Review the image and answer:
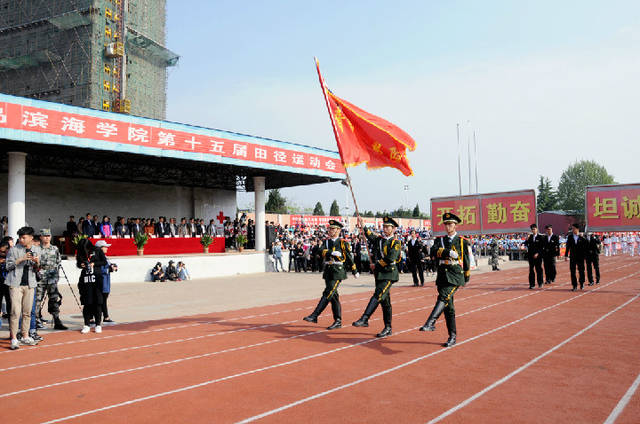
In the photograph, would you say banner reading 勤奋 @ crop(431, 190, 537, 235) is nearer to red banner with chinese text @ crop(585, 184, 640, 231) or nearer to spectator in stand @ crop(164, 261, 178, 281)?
red banner with chinese text @ crop(585, 184, 640, 231)

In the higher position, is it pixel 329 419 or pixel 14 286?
pixel 14 286

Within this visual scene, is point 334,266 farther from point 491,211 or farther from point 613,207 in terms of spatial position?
point 491,211

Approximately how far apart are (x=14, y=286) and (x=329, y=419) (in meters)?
5.69

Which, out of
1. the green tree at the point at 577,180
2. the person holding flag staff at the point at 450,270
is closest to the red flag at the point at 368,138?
the person holding flag staff at the point at 450,270

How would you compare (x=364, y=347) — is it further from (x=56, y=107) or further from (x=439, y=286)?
(x=56, y=107)

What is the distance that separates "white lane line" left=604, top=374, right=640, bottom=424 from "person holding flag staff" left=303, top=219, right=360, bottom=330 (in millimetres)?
4479

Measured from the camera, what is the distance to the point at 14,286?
732 centimetres

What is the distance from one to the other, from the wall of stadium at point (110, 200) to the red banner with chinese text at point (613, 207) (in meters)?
22.1

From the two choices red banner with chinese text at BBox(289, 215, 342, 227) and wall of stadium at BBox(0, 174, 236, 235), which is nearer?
wall of stadium at BBox(0, 174, 236, 235)

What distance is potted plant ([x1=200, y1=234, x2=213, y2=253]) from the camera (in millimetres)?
24297

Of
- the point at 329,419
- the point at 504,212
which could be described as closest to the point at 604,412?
the point at 329,419

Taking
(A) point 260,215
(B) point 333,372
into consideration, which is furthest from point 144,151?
(B) point 333,372

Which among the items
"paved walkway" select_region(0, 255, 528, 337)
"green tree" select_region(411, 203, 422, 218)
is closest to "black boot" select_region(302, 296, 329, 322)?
"paved walkway" select_region(0, 255, 528, 337)

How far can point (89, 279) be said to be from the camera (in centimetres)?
888
